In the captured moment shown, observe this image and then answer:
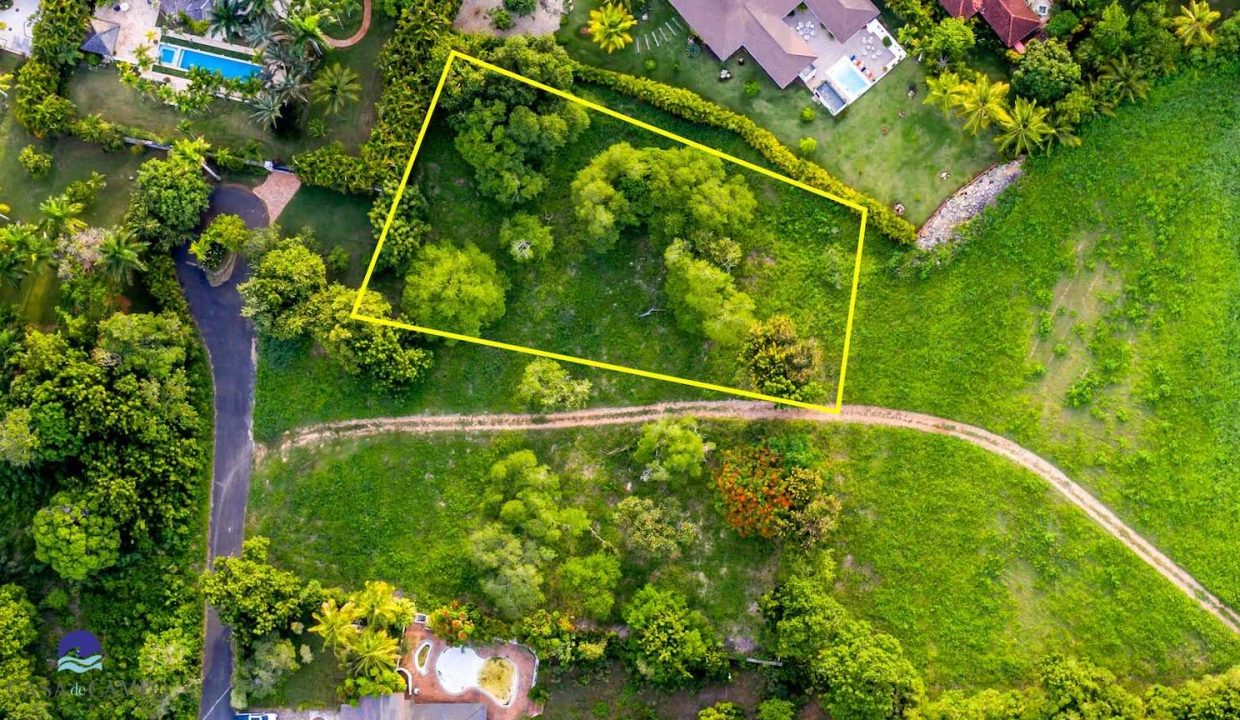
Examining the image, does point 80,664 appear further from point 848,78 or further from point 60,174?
point 848,78

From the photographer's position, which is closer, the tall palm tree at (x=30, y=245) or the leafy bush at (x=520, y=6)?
the tall palm tree at (x=30, y=245)

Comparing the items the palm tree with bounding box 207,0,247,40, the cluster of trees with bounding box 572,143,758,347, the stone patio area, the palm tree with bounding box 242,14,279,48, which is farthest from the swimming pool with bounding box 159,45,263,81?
the cluster of trees with bounding box 572,143,758,347

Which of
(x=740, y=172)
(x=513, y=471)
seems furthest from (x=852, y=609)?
(x=740, y=172)

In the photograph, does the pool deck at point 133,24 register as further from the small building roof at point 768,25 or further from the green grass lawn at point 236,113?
the small building roof at point 768,25

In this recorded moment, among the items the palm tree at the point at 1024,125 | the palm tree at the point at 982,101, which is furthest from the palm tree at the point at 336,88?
the palm tree at the point at 1024,125

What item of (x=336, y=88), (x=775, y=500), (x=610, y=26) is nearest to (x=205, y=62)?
(x=336, y=88)

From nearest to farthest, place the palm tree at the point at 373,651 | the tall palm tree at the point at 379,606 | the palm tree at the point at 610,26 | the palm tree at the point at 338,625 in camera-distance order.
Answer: the palm tree at the point at 338,625 < the palm tree at the point at 373,651 < the tall palm tree at the point at 379,606 < the palm tree at the point at 610,26

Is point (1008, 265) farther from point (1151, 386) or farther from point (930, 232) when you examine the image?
point (1151, 386)
